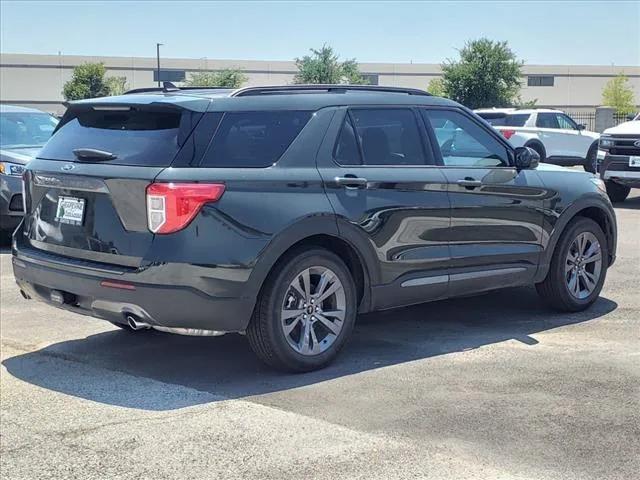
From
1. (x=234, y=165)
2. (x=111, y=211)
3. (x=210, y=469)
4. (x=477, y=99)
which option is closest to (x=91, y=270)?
(x=111, y=211)

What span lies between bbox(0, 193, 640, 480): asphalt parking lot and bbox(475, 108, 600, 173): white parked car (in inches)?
602

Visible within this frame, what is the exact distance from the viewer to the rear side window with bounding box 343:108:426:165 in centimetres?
574

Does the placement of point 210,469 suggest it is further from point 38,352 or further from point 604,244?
point 604,244

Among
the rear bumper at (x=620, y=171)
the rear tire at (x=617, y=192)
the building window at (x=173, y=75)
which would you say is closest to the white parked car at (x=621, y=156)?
the rear bumper at (x=620, y=171)

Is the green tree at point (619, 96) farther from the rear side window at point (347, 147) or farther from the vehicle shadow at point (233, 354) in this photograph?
the rear side window at point (347, 147)

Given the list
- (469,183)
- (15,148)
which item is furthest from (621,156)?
(15,148)

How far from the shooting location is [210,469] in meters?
3.99

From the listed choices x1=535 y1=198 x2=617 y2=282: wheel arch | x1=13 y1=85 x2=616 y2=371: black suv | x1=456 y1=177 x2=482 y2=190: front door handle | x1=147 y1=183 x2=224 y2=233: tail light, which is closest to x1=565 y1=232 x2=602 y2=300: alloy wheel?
x1=535 y1=198 x2=617 y2=282: wheel arch

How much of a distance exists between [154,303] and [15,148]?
695 centimetres

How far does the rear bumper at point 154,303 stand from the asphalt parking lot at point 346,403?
452 mm

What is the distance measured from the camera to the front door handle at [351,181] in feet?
17.8

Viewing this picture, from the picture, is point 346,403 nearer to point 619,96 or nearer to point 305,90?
point 305,90

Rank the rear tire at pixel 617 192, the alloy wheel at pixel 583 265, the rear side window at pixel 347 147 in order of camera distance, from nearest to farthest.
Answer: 1. the rear side window at pixel 347 147
2. the alloy wheel at pixel 583 265
3. the rear tire at pixel 617 192

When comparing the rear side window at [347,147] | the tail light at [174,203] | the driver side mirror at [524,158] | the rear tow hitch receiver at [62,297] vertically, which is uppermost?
the rear side window at [347,147]
